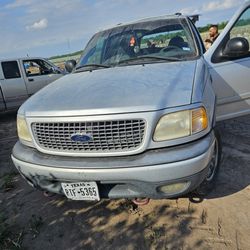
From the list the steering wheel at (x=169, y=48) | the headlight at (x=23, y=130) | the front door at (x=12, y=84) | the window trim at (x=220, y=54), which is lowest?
the front door at (x=12, y=84)

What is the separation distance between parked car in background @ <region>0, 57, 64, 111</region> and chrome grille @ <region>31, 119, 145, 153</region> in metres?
7.09

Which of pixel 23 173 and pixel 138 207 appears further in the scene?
pixel 138 207

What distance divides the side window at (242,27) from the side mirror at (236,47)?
0.42 meters

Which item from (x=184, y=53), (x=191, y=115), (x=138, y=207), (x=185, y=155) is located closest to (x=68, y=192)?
(x=138, y=207)

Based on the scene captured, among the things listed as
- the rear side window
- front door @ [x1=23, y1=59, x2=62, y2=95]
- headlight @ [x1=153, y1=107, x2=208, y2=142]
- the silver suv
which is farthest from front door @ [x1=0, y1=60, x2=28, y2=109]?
headlight @ [x1=153, y1=107, x2=208, y2=142]

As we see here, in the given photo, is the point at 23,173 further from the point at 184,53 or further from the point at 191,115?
the point at 184,53

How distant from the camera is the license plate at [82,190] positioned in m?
2.61

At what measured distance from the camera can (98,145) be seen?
254 centimetres

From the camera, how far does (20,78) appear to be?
944cm

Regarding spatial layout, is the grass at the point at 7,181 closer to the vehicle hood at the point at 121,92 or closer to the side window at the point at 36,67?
the vehicle hood at the point at 121,92

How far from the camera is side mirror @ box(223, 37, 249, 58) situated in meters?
3.62

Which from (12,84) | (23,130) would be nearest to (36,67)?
(12,84)

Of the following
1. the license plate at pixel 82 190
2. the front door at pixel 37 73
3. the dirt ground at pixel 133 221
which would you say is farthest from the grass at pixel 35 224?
the front door at pixel 37 73

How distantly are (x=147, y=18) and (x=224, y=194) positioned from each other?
2.71 metres
